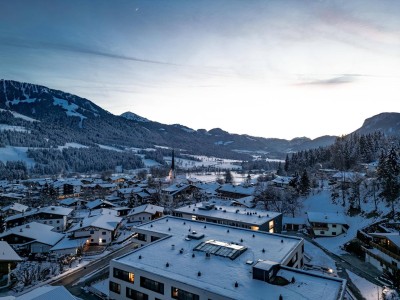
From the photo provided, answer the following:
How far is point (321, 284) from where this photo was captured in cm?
2578

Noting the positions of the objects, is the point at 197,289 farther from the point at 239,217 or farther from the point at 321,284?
the point at 239,217

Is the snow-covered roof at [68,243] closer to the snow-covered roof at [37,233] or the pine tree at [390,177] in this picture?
the snow-covered roof at [37,233]

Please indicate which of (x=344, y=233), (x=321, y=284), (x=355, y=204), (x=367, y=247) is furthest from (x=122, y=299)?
(x=355, y=204)

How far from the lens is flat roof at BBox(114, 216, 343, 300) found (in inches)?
966

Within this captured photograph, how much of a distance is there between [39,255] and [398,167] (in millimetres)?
72206

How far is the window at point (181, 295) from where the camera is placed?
25.5 meters

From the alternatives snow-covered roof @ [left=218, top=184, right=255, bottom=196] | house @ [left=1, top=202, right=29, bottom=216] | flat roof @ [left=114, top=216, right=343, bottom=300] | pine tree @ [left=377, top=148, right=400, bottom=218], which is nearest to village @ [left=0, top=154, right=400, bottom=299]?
flat roof @ [left=114, top=216, right=343, bottom=300]

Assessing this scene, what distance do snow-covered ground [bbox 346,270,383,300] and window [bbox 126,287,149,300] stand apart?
26228 mm

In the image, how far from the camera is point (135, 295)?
2966cm

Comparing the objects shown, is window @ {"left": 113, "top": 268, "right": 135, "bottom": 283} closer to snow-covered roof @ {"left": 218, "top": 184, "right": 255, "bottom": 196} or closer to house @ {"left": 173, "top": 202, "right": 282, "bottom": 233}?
house @ {"left": 173, "top": 202, "right": 282, "bottom": 233}

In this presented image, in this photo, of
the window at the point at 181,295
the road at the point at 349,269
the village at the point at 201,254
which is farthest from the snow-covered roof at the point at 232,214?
the window at the point at 181,295

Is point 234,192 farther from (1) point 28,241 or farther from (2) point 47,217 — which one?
(1) point 28,241

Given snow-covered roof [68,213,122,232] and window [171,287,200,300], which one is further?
snow-covered roof [68,213,122,232]

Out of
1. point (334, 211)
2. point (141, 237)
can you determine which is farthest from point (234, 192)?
point (141, 237)
